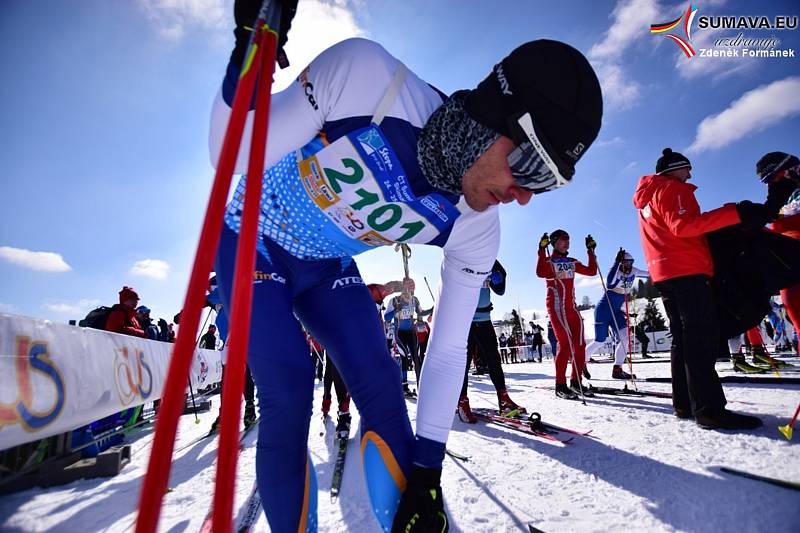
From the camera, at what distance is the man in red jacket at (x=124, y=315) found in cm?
559

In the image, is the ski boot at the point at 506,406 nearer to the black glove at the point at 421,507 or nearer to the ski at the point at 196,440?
the black glove at the point at 421,507

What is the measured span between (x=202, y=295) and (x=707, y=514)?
221cm

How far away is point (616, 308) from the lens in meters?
7.15

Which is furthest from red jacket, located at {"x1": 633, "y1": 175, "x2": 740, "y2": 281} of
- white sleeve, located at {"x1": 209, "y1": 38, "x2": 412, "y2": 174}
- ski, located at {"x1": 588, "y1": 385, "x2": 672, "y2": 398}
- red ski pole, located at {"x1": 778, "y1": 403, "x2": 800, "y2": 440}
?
white sleeve, located at {"x1": 209, "y1": 38, "x2": 412, "y2": 174}

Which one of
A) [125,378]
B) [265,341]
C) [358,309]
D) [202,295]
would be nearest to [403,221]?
[358,309]

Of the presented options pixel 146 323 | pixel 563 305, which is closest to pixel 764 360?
pixel 563 305

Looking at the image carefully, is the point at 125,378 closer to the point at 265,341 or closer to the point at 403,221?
the point at 265,341

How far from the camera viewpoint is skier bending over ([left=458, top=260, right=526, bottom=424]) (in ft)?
13.8

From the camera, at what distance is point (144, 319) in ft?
27.3

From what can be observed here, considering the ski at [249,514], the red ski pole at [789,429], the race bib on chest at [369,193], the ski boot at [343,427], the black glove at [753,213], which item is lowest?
the ski boot at [343,427]

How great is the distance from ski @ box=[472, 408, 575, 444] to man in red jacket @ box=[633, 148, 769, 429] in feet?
3.55

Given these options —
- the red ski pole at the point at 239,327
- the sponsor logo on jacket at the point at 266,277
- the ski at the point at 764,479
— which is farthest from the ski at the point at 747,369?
the red ski pole at the point at 239,327

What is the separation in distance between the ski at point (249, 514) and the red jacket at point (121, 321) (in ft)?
15.2

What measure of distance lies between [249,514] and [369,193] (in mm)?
1994
